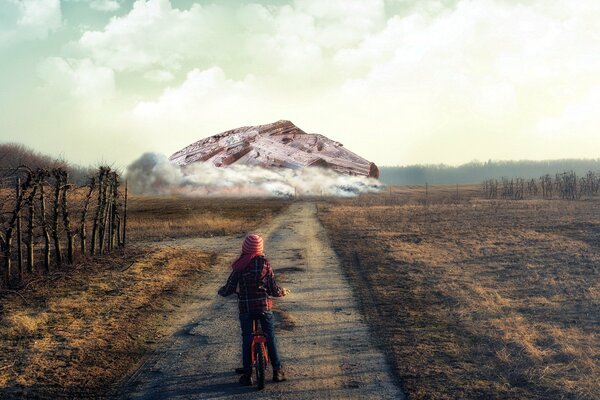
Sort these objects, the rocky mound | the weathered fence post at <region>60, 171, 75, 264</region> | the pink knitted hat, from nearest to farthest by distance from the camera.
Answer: the pink knitted hat < the weathered fence post at <region>60, 171, 75, 264</region> < the rocky mound

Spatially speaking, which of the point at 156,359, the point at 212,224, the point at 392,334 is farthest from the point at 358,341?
the point at 212,224

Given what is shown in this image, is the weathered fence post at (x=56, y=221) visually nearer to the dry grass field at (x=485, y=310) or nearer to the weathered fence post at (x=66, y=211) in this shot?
the weathered fence post at (x=66, y=211)

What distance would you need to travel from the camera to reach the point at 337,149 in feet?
206

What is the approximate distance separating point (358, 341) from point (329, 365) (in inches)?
53.5

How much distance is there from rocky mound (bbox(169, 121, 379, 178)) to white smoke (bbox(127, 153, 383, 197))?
1.21 m

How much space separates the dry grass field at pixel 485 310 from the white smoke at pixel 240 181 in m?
25.7

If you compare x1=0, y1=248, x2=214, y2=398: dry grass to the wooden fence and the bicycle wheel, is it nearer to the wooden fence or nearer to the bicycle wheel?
the wooden fence

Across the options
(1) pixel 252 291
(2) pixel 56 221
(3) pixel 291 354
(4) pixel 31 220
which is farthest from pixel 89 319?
(2) pixel 56 221

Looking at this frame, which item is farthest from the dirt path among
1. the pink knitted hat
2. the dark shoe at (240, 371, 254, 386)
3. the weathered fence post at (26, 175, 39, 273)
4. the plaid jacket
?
the weathered fence post at (26, 175, 39, 273)

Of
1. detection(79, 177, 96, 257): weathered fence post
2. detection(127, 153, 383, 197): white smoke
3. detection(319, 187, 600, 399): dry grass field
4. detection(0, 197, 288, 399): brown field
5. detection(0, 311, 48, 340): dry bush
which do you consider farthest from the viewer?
detection(127, 153, 383, 197): white smoke

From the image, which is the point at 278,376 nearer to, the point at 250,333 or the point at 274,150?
the point at 250,333

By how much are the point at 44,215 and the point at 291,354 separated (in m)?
10.1

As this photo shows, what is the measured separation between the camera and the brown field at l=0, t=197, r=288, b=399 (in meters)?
7.29

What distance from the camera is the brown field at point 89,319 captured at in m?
7.29
